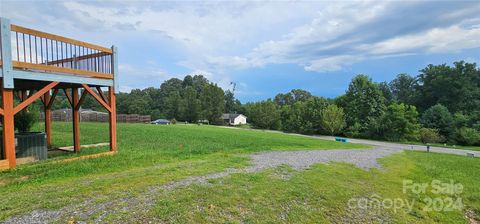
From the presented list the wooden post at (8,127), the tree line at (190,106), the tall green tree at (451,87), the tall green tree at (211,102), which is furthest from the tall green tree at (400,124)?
the wooden post at (8,127)

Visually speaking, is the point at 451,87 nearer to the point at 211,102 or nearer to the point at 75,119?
the point at 211,102

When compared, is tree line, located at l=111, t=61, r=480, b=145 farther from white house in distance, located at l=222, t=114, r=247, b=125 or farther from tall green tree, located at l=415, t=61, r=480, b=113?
white house in distance, located at l=222, t=114, r=247, b=125

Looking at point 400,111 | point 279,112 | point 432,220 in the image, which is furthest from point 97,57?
point 279,112

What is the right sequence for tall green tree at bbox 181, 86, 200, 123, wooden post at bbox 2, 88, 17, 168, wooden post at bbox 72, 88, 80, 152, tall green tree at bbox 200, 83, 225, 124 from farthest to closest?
tall green tree at bbox 181, 86, 200, 123, tall green tree at bbox 200, 83, 225, 124, wooden post at bbox 72, 88, 80, 152, wooden post at bbox 2, 88, 17, 168

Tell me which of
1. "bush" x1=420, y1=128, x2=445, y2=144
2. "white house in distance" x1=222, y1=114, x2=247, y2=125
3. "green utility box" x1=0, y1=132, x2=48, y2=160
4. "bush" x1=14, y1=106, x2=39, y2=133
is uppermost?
"bush" x1=14, y1=106, x2=39, y2=133

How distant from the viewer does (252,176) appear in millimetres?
5910

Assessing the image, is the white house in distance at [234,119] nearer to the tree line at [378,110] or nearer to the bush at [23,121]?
the tree line at [378,110]

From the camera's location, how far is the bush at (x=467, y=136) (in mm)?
29203

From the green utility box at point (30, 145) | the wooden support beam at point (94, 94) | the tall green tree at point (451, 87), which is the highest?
the tall green tree at point (451, 87)

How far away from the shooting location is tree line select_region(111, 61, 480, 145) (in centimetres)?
3294

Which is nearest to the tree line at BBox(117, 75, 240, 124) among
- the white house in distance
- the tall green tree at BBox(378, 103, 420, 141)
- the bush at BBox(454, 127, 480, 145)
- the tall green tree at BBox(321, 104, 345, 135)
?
the white house in distance

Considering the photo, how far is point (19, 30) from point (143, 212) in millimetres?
5712

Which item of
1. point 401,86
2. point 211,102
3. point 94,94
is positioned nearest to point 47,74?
point 94,94

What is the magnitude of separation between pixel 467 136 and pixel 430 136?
11.5ft
